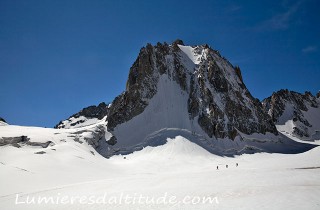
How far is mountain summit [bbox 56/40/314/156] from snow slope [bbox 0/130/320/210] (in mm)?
9415

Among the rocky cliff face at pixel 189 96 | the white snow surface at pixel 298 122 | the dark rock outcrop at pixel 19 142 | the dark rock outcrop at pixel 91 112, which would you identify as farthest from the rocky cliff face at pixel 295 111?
the dark rock outcrop at pixel 19 142

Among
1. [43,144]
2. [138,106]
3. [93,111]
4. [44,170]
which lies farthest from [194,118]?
[93,111]

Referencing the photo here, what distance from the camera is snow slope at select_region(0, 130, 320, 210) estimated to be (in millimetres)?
17156

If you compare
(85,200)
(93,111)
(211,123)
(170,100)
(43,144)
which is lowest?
(85,200)

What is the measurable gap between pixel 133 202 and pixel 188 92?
68535 mm

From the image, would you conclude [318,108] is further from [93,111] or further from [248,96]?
[93,111]

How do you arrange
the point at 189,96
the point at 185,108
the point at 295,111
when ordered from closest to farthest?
1. the point at 185,108
2. the point at 189,96
3. the point at 295,111

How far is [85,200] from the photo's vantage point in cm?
2028

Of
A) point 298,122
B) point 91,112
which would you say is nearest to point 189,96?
point 298,122

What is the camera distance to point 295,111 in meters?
132

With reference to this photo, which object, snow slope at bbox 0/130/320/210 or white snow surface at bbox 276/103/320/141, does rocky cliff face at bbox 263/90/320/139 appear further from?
snow slope at bbox 0/130/320/210

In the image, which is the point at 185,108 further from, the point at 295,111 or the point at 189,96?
the point at 295,111

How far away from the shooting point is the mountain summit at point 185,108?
71.3 metres

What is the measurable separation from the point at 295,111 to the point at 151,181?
123260mm
